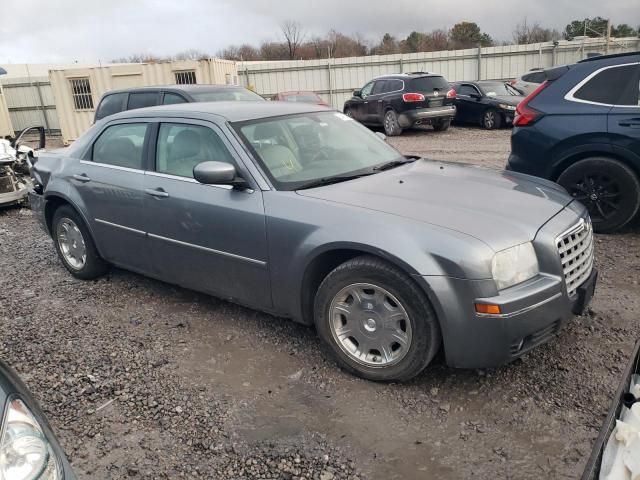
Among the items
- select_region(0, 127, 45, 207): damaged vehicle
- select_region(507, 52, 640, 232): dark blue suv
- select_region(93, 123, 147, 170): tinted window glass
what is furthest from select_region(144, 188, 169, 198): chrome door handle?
select_region(0, 127, 45, 207): damaged vehicle

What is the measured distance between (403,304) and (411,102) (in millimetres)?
12945

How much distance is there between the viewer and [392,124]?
15.6 meters

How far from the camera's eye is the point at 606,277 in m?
4.67

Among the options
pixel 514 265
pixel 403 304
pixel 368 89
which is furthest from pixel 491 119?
pixel 403 304

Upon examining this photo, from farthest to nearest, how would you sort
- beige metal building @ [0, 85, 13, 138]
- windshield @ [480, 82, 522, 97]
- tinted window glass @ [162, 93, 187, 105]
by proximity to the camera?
beige metal building @ [0, 85, 13, 138] < windshield @ [480, 82, 522, 97] < tinted window glass @ [162, 93, 187, 105]

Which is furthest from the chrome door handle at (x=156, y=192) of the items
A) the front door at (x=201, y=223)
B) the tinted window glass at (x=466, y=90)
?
the tinted window glass at (x=466, y=90)

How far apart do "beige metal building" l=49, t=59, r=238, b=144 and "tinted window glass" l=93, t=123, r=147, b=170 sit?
40.3 feet

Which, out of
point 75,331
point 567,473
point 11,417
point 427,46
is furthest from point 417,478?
point 427,46

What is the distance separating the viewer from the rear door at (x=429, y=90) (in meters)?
15.2

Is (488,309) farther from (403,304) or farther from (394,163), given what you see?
(394,163)

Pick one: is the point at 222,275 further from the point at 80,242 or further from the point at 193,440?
the point at 80,242

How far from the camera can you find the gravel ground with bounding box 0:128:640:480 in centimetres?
266

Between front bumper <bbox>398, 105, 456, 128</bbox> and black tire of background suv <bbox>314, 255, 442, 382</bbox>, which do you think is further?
front bumper <bbox>398, 105, 456, 128</bbox>

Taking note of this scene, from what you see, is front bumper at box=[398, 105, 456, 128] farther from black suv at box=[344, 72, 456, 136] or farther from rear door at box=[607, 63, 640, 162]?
rear door at box=[607, 63, 640, 162]
